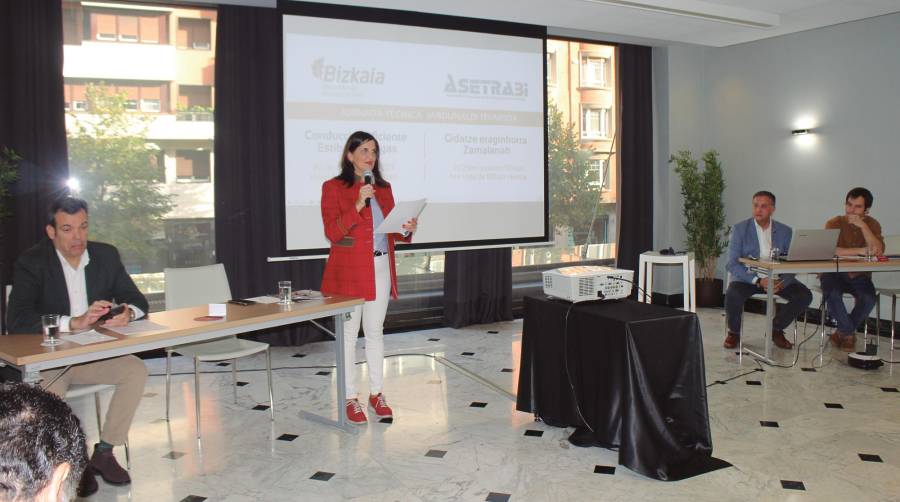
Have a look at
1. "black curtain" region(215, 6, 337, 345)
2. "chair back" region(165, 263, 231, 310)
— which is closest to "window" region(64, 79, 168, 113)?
"black curtain" region(215, 6, 337, 345)

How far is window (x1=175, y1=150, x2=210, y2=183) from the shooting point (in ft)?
18.8

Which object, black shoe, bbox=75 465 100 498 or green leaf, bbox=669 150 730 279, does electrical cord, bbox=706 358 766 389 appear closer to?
green leaf, bbox=669 150 730 279

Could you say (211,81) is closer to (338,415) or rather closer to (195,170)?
(195,170)

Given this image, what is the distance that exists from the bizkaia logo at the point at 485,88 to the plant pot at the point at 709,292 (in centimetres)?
322

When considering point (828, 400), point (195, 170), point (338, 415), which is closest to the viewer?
point (338, 415)

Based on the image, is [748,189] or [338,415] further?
[748,189]

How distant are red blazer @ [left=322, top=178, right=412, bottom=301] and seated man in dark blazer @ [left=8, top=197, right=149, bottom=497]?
102cm

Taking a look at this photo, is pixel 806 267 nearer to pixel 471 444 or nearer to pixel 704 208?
pixel 704 208

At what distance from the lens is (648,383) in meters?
3.19

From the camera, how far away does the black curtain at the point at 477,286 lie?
6.68m

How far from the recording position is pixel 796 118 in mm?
7055

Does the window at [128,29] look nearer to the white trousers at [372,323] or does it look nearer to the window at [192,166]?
the window at [192,166]

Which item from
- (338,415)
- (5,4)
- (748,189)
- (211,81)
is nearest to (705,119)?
(748,189)

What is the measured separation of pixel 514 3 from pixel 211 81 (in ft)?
8.22
